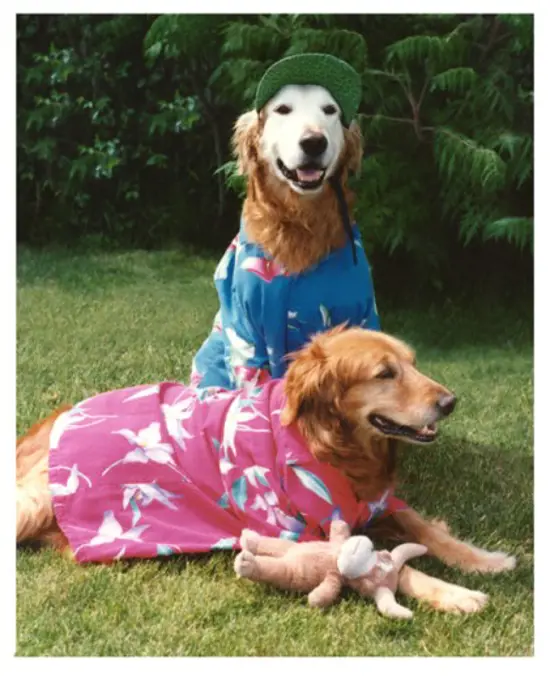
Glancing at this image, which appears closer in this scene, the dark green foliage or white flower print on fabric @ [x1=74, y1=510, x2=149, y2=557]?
white flower print on fabric @ [x1=74, y1=510, x2=149, y2=557]

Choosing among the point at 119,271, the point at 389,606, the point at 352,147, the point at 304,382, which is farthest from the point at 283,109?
the point at 119,271

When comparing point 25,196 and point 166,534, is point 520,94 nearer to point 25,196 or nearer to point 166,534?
point 25,196

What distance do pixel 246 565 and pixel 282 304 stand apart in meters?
1.06

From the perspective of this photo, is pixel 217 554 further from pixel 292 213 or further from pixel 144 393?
pixel 292 213

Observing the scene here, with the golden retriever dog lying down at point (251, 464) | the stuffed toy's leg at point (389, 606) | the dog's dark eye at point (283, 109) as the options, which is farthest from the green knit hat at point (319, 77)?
the stuffed toy's leg at point (389, 606)

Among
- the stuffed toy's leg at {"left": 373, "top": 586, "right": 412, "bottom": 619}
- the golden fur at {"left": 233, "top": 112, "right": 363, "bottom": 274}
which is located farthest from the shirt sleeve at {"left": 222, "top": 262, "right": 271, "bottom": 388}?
the stuffed toy's leg at {"left": 373, "top": 586, "right": 412, "bottom": 619}

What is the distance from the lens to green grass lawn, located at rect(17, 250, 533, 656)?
288 centimetres

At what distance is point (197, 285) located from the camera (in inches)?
230

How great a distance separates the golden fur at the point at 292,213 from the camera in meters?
3.67

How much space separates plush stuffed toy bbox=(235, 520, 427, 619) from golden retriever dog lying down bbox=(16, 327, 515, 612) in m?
0.08

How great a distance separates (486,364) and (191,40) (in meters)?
2.39

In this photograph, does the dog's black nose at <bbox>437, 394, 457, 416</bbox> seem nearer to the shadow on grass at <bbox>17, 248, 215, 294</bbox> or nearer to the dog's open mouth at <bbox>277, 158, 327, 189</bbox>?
the dog's open mouth at <bbox>277, 158, 327, 189</bbox>
